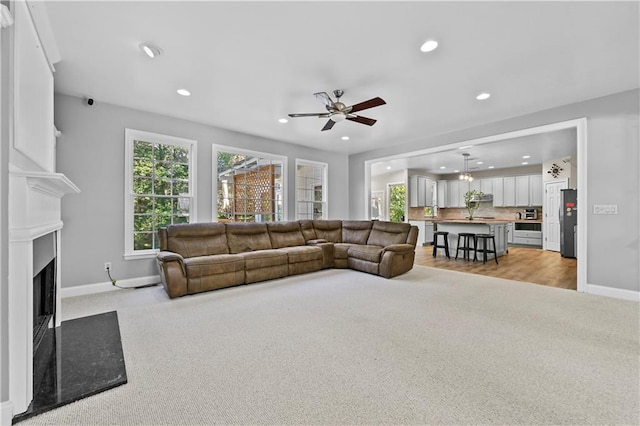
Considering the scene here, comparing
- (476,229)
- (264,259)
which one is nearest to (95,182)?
(264,259)

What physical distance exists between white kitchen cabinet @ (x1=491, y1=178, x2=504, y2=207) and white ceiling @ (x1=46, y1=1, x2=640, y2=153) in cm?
586

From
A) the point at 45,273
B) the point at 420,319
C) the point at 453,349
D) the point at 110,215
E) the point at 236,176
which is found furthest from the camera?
the point at 236,176

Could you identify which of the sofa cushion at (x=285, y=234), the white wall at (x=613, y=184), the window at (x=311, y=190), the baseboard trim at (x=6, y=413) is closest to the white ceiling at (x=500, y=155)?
the white wall at (x=613, y=184)

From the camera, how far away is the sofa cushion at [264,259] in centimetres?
415

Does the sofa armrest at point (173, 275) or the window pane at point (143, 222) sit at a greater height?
the window pane at point (143, 222)

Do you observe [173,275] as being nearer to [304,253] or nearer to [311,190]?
[304,253]

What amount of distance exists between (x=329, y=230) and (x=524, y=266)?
13.2ft

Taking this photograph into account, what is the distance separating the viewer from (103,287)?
386 centimetres

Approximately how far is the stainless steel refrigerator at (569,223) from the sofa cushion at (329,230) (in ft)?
17.9

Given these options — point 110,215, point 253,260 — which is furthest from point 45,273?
point 253,260

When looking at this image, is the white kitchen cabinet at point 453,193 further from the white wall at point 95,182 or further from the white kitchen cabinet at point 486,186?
the white wall at point 95,182

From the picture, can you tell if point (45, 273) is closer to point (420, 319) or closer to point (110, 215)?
point (110, 215)

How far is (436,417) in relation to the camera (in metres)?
1.47

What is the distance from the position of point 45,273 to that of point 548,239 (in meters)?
10.4
